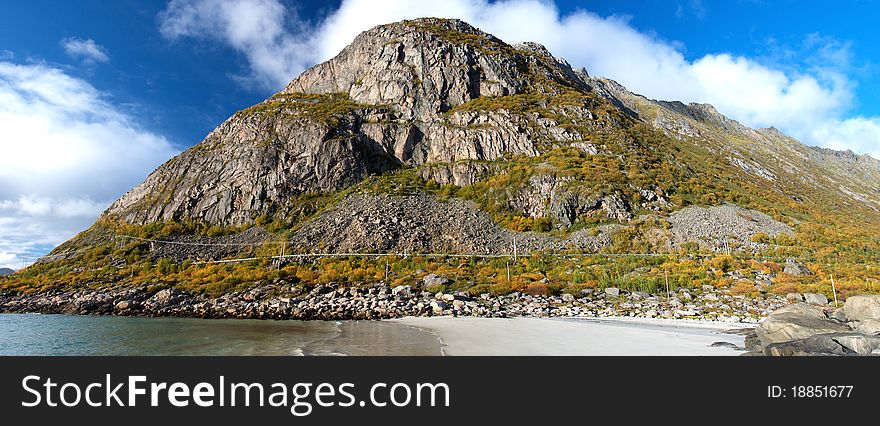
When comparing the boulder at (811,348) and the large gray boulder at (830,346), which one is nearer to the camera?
the large gray boulder at (830,346)

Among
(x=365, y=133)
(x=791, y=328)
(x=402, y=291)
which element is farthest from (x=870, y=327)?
(x=365, y=133)

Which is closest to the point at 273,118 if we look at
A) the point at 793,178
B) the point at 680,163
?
Result: the point at 680,163

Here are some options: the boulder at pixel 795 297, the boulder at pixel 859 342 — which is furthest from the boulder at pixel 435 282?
the boulder at pixel 859 342

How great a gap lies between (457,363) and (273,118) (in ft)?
243

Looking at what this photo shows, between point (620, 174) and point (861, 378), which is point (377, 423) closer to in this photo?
point (861, 378)

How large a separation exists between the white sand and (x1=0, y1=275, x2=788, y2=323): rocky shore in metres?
3.52

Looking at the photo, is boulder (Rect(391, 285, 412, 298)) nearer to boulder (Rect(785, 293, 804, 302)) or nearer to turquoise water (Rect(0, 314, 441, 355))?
turquoise water (Rect(0, 314, 441, 355))

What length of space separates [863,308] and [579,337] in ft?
33.7

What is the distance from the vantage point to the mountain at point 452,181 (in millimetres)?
45219

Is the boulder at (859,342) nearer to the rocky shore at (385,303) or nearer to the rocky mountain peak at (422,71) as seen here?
the rocky shore at (385,303)

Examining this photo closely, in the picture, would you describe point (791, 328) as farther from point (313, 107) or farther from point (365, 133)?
point (313, 107)

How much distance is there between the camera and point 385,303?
27.8 m

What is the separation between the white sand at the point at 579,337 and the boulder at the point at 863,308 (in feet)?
11.3

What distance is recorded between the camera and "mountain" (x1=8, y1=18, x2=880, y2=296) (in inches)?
1780
